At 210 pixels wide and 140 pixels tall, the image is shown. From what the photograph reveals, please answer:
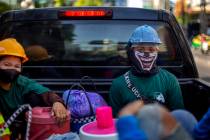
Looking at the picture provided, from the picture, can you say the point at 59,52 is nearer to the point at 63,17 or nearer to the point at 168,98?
the point at 63,17

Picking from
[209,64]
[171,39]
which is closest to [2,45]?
[171,39]

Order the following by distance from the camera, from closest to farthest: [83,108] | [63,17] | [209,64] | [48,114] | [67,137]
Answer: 1. [67,137]
2. [48,114]
3. [83,108]
4. [63,17]
5. [209,64]

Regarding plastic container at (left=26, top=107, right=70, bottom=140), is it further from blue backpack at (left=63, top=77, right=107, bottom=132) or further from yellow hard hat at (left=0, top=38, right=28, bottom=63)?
yellow hard hat at (left=0, top=38, right=28, bottom=63)

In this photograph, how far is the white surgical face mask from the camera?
3289mm

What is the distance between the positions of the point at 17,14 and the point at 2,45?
0.90m

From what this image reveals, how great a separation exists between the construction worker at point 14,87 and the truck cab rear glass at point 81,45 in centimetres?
72

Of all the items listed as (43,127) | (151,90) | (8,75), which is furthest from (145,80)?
(8,75)

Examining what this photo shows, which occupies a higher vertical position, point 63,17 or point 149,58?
point 63,17

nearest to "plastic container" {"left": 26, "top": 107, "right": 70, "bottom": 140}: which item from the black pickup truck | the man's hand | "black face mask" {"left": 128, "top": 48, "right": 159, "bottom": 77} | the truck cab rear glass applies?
the man's hand

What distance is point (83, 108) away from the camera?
10.6 ft

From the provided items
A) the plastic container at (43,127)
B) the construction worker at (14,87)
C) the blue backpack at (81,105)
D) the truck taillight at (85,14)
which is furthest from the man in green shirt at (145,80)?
the truck taillight at (85,14)

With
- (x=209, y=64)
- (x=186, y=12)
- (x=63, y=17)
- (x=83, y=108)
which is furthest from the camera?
(x=186, y=12)

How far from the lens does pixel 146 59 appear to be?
330cm

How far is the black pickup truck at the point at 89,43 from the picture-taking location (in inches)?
155
